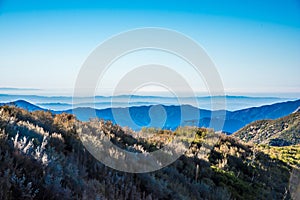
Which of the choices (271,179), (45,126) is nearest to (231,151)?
(271,179)

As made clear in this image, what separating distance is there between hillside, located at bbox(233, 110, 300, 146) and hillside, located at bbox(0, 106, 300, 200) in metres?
44.1

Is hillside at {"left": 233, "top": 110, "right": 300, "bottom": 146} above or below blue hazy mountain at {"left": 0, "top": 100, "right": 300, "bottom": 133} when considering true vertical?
below

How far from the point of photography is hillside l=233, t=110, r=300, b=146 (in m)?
59.8

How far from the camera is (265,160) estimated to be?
664 inches

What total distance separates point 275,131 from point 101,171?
6856 cm

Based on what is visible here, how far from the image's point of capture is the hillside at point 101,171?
445cm

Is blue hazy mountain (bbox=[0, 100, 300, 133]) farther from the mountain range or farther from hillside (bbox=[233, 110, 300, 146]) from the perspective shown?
hillside (bbox=[233, 110, 300, 146])

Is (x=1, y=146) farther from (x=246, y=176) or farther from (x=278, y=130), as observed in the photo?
(x=278, y=130)

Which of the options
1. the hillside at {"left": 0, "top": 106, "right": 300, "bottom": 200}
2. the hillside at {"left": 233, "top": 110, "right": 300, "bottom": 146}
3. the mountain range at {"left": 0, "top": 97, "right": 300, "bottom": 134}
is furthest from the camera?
the hillside at {"left": 233, "top": 110, "right": 300, "bottom": 146}

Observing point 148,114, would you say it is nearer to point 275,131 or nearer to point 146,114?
point 146,114

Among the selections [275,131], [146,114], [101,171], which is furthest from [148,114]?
[275,131]

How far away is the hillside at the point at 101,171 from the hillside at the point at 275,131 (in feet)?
145

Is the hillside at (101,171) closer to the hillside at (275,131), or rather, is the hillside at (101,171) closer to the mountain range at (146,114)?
the mountain range at (146,114)

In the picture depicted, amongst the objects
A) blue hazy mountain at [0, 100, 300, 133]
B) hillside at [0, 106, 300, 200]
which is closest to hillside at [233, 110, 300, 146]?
hillside at [0, 106, 300, 200]
